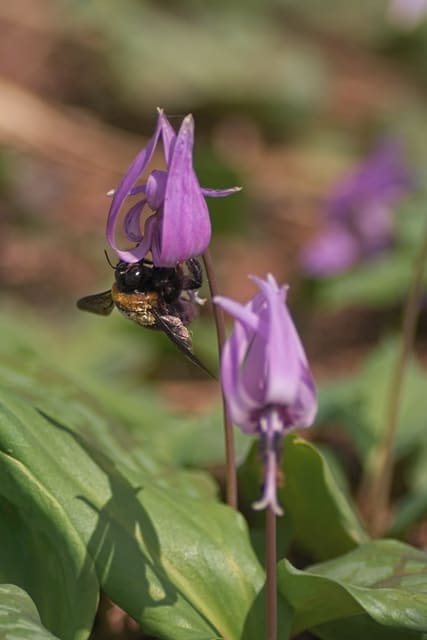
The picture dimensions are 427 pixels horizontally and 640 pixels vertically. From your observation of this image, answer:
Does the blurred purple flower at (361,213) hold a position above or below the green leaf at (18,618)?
above

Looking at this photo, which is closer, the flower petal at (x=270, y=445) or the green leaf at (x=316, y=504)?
the flower petal at (x=270, y=445)

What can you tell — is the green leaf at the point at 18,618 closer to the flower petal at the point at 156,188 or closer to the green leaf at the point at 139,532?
the green leaf at the point at 139,532

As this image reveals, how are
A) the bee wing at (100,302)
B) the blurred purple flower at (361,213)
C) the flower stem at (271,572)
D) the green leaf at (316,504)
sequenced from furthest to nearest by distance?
the blurred purple flower at (361,213), the green leaf at (316,504), the bee wing at (100,302), the flower stem at (271,572)

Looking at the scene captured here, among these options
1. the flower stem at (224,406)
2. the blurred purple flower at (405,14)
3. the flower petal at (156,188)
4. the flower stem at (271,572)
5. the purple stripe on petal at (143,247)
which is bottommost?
the flower stem at (271,572)

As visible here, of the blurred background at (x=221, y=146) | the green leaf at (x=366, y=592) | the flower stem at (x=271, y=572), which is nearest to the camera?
the flower stem at (x=271, y=572)

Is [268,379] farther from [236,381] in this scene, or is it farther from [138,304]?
[138,304]

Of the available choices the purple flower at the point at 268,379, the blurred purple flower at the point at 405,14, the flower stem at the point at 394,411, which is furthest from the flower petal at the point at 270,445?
Result: the blurred purple flower at the point at 405,14
